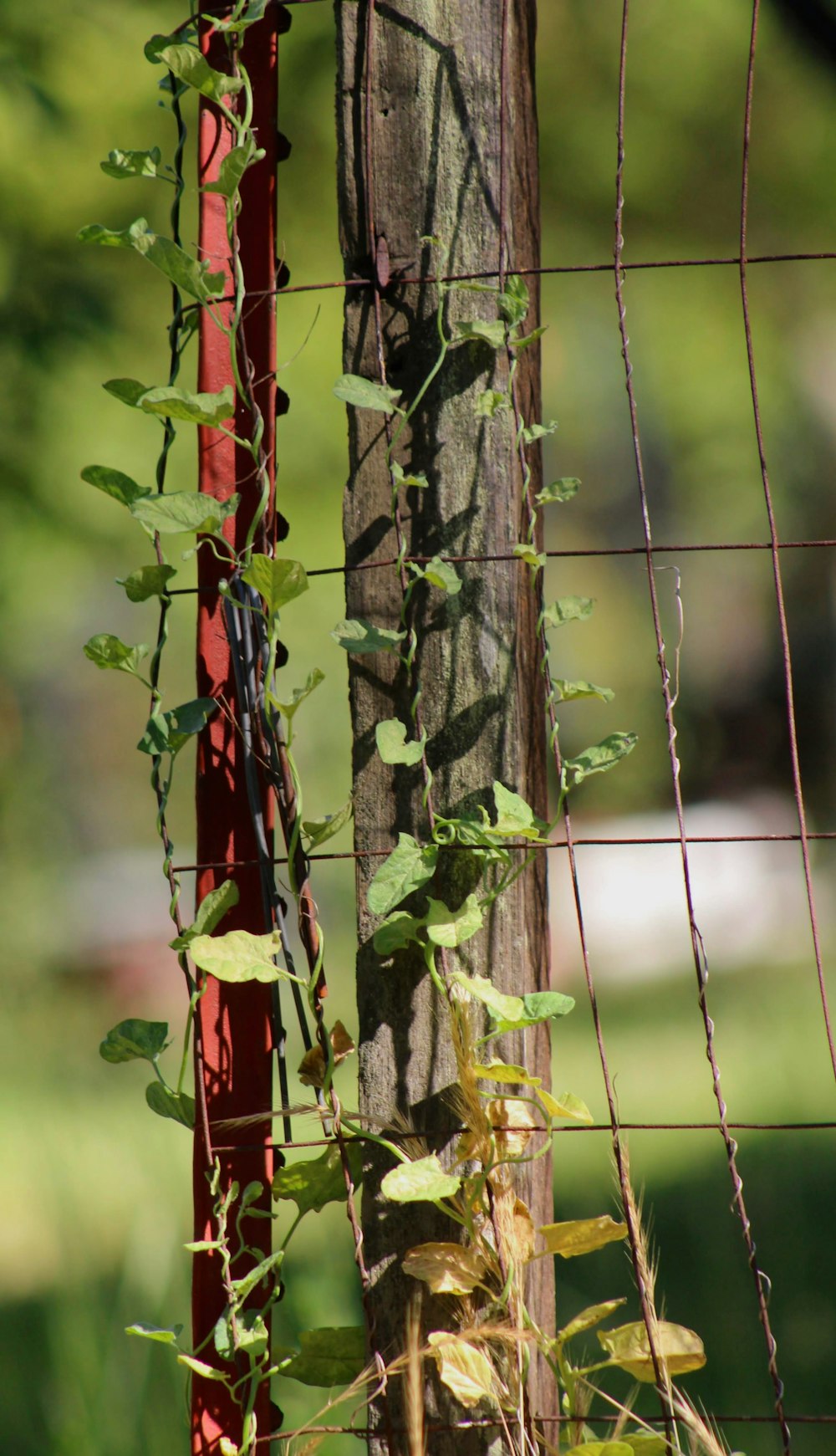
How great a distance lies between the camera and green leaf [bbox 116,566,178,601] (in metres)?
1.17

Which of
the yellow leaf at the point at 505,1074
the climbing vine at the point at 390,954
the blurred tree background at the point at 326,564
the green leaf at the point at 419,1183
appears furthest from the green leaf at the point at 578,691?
the blurred tree background at the point at 326,564

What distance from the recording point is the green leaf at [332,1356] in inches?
46.8

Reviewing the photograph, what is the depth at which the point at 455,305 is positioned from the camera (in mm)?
1207

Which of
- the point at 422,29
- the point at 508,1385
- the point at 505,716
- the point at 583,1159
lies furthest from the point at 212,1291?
the point at 583,1159

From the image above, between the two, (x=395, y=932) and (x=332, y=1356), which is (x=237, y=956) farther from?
(x=332, y=1356)

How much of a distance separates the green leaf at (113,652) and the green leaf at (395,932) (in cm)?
34

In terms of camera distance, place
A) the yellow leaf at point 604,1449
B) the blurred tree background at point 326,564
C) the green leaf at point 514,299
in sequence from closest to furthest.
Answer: the yellow leaf at point 604,1449 → the green leaf at point 514,299 → the blurred tree background at point 326,564

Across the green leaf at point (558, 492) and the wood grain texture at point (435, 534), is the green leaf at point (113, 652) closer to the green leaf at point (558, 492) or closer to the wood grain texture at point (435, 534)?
the wood grain texture at point (435, 534)

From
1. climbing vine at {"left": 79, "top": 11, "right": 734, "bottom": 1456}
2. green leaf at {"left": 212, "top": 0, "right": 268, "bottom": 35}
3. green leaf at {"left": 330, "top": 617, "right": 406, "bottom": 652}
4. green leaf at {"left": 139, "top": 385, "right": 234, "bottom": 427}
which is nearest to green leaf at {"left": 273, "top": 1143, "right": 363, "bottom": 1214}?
climbing vine at {"left": 79, "top": 11, "right": 734, "bottom": 1456}

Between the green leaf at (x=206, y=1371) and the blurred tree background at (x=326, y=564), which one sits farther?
the blurred tree background at (x=326, y=564)

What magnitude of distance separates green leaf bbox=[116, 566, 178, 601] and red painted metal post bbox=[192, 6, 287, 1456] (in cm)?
6

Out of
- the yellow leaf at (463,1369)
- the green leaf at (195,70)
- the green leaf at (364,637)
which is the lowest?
the yellow leaf at (463,1369)

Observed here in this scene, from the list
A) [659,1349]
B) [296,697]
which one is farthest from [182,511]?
[659,1349]

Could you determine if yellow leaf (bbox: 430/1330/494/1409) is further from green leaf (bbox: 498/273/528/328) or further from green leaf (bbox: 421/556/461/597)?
green leaf (bbox: 498/273/528/328)
